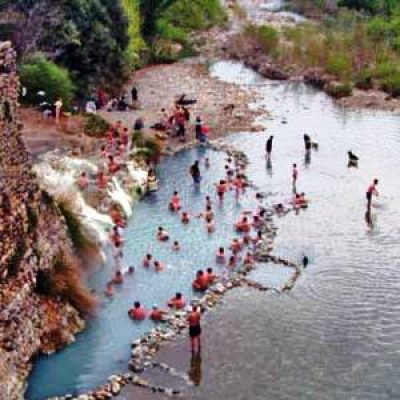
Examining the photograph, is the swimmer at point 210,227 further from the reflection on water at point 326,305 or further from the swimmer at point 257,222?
the reflection on water at point 326,305

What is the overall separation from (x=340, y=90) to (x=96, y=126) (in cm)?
1973

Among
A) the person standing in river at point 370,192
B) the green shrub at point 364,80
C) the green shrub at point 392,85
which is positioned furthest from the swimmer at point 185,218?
the green shrub at point 364,80

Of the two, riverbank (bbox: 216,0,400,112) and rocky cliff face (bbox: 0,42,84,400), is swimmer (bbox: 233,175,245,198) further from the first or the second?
riverbank (bbox: 216,0,400,112)

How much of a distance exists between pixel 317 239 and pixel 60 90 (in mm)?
20393

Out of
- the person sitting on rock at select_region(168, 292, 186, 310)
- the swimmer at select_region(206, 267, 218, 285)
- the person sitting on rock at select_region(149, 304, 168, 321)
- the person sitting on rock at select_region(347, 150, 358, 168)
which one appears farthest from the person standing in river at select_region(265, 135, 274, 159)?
the person sitting on rock at select_region(149, 304, 168, 321)

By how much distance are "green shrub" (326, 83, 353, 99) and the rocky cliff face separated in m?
33.6

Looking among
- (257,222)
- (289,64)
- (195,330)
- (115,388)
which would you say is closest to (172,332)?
(195,330)

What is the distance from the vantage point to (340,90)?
200 feet

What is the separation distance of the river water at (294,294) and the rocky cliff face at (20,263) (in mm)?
760

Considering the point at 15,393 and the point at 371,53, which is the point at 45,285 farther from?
the point at 371,53

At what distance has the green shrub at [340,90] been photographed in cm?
6075

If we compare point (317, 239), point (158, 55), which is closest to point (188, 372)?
point (317, 239)

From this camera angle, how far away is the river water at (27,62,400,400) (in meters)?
27.4

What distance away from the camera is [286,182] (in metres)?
44.8
